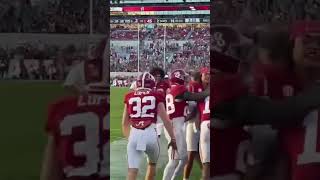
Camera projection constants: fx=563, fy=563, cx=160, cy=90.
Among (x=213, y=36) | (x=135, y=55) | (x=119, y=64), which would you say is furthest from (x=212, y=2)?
(x=119, y=64)

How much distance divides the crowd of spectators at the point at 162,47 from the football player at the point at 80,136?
10.8m

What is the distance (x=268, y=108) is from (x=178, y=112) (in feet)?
12.8

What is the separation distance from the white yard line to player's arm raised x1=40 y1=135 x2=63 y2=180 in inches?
142

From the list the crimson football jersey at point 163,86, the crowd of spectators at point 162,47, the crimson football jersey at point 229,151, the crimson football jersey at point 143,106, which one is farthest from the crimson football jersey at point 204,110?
the crowd of spectators at point 162,47

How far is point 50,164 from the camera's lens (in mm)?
3342

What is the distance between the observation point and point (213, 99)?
3.15m

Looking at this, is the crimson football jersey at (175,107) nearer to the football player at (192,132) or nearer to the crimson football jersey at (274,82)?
the football player at (192,132)

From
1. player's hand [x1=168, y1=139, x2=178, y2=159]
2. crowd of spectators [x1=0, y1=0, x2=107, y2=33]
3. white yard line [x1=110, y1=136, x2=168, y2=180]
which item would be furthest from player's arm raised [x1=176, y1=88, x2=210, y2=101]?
crowd of spectators [x1=0, y1=0, x2=107, y2=33]

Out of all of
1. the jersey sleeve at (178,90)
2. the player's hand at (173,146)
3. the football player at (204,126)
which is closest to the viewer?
the football player at (204,126)

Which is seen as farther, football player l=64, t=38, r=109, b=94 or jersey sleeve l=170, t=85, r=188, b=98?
jersey sleeve l=170, t=85, r=188, b=98

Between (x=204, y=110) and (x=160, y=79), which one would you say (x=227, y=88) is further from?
(x=160, y=79)

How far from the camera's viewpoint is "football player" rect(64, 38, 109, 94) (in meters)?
3.24

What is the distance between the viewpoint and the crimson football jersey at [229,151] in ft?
10.3

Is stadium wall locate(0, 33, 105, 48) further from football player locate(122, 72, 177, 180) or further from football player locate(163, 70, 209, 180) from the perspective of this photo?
football player locate(163, 70, 209, 180)
